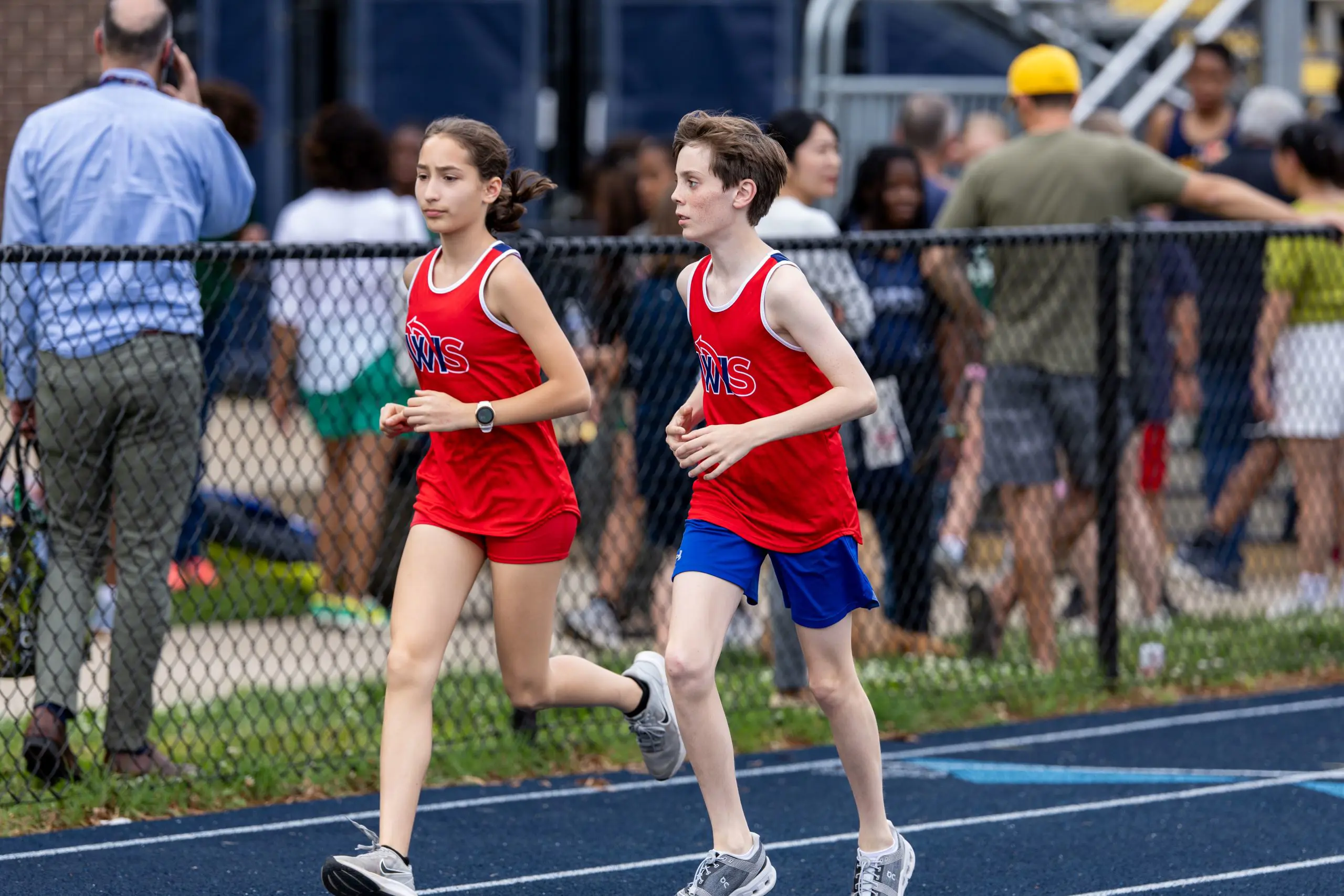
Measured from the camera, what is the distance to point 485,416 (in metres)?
4.74

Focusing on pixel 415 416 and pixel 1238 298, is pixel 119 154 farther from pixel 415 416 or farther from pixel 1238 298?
pixel 1238 298

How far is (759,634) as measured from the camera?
8.64 m

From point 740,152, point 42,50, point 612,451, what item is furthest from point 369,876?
point 42,50

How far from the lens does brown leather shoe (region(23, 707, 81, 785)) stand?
5.74 metres

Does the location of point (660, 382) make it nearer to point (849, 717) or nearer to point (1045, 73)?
Result: point (1045, 73)

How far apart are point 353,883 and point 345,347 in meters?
4.28

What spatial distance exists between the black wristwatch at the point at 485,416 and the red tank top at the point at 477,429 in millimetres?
38

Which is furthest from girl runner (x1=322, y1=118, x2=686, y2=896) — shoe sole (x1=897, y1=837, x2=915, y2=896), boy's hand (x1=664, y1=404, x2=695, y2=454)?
shoe sole (x1=897, y1=837, x2=915, y2=896)

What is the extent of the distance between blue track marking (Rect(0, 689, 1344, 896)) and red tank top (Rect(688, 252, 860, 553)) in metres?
1.10

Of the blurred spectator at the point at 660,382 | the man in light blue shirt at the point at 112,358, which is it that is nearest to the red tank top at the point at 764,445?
the man in light blue shirt at the point at 112,358

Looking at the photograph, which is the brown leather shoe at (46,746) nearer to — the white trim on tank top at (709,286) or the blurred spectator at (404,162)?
the white trim on tank top at (709,286)

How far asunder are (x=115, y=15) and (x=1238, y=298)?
570cm

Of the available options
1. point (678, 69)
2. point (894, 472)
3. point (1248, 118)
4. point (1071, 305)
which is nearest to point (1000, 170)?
point (1071, 305)

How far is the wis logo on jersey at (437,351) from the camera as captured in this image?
4828 mm
